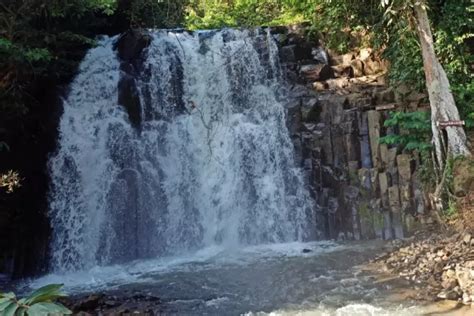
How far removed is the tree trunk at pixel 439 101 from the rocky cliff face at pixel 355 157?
2.74 ft

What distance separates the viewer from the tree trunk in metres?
9.55

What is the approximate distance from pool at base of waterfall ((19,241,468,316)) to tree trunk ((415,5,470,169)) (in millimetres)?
2433

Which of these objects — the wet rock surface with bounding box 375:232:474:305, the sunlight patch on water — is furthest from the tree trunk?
the sunlight patch on water

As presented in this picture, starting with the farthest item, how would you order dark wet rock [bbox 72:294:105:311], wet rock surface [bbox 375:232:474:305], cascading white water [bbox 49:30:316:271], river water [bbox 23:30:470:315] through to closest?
cascading white water [bbox 49:30:316:271]
river water [bbox 23:30:470:315]
dark wet rock [bbox 72:294:105:311]
wet rock surface [bbox 375:232:474:305]

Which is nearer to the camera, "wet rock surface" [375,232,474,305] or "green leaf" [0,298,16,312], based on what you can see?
"green leaf" [0,298,16,312]

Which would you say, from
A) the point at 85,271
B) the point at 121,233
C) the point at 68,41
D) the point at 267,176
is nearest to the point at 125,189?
the point at 121,233

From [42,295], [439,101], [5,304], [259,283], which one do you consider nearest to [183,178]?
[259,283]

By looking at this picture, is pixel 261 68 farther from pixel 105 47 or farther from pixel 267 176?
pixel 105 47

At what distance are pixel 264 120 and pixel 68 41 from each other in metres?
5.89

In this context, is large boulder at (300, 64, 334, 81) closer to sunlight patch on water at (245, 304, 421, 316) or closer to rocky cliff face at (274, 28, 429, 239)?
rocky cliff face at (274, 28, 429, 239)

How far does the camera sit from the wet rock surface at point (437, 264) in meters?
6.48

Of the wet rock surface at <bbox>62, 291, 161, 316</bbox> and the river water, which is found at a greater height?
the river water

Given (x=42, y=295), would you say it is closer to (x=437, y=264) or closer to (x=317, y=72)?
(x=437, y=264)

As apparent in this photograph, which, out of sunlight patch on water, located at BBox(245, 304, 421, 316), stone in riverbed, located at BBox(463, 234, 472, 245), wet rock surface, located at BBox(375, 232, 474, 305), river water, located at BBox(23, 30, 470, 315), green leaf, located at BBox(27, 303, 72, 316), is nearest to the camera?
green leaf, located at BBox(27, 303, 72, 316)
